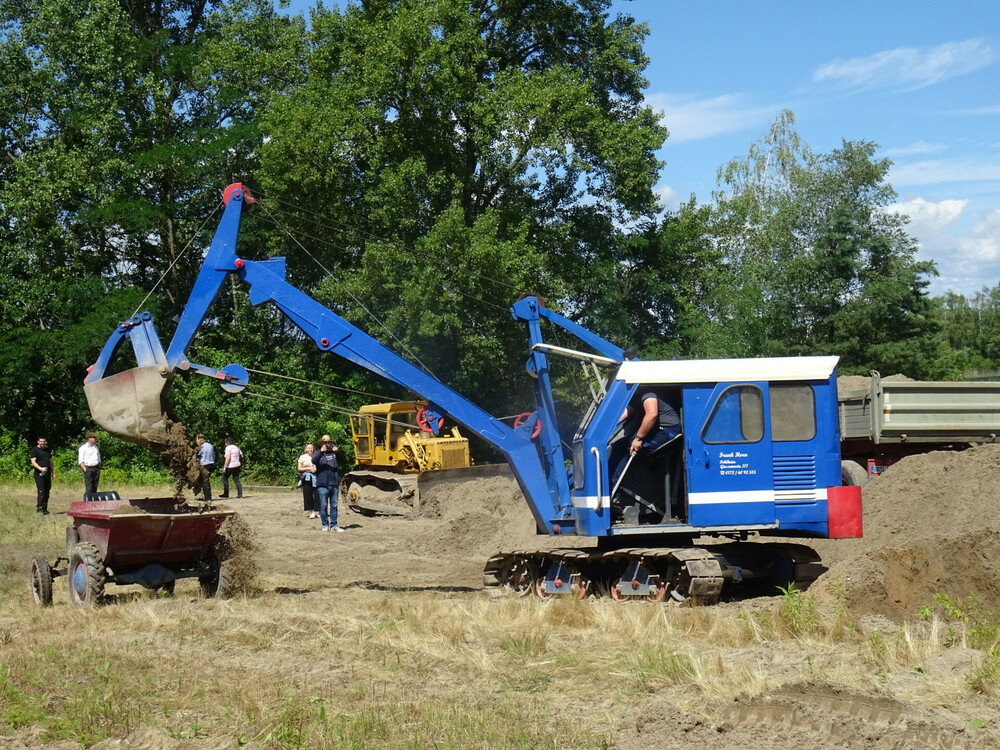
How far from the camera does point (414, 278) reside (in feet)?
103

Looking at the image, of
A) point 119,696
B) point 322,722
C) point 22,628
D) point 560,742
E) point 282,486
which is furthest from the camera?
point 282,486

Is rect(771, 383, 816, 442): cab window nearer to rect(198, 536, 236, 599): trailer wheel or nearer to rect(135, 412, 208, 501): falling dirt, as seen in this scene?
rect(198, 536, 236, 599): trailer wheel

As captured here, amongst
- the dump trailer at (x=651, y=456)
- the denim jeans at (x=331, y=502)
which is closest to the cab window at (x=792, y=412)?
the dump trailer at (x=651, y=456)

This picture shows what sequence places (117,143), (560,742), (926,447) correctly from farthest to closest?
(117,143) → (926,447) → (560,742)

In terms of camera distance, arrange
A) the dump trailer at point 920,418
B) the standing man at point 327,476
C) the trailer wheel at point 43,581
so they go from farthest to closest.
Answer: the standing man at point 327,476
the dump trailer at point 920,418
the trailer wheel at point 43,581

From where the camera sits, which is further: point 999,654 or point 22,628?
point 22,628

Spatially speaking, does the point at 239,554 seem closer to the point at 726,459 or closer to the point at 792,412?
the point at 726,459

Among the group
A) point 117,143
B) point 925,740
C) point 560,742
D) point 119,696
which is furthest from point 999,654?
point 117,143

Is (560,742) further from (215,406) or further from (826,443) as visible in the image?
(215,406)

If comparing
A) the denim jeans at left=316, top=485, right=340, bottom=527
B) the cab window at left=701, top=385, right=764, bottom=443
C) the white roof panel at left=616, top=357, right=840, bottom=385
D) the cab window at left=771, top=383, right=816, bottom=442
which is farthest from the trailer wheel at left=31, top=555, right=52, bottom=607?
the denim jeans at left=316, top=485, right=340, bottom=527

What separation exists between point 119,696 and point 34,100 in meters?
35.4

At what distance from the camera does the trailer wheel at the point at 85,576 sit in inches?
436

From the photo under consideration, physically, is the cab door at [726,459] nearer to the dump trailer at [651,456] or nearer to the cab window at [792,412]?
the dump trailer at [651,456]

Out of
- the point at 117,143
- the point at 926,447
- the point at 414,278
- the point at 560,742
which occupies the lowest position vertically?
the point at 560,742
